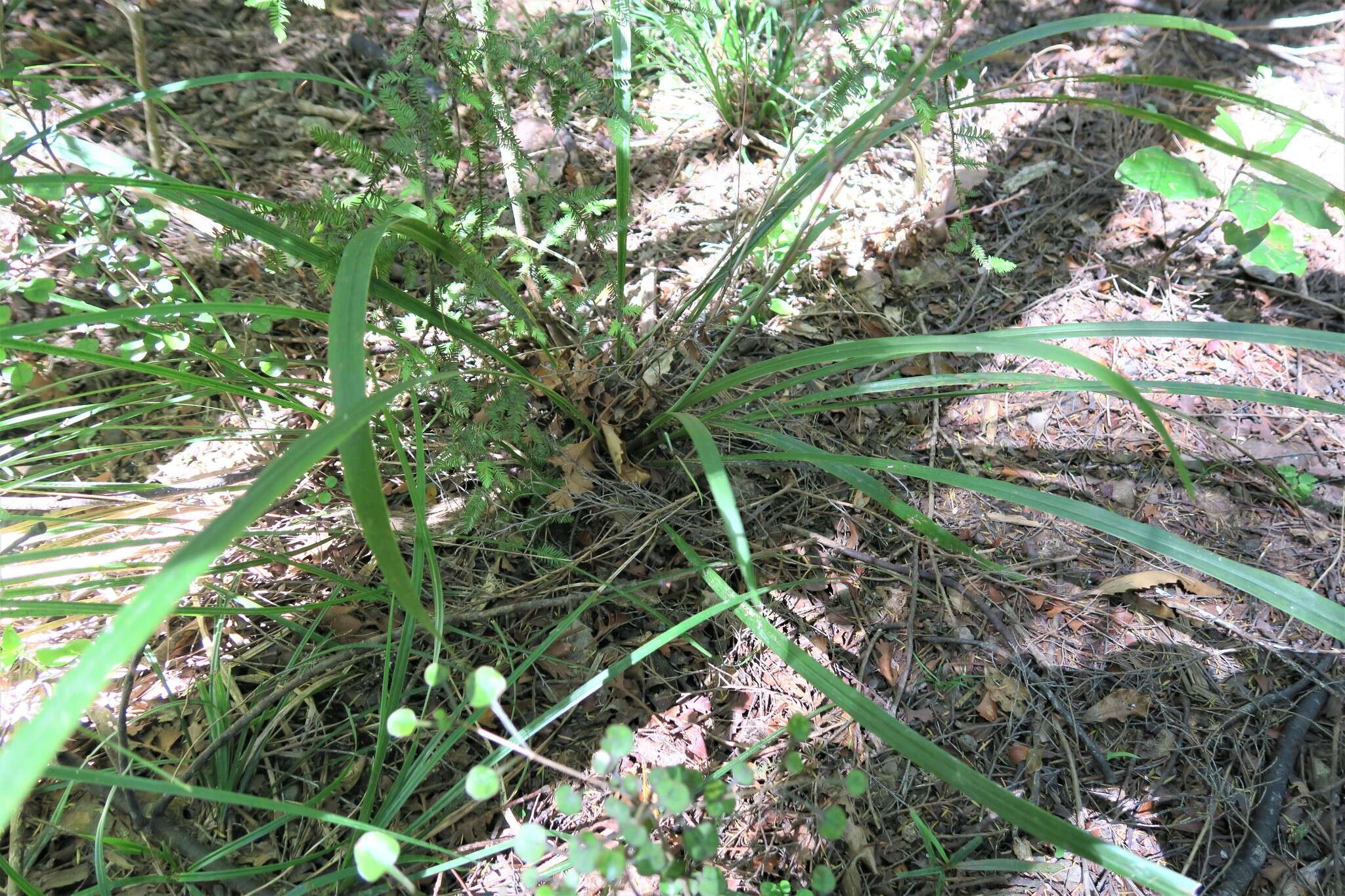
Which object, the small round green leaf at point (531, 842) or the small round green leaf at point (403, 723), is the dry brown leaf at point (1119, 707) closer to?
the small round green leaf at point (531, 842)

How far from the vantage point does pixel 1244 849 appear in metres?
1.09

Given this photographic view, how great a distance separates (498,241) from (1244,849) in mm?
1832

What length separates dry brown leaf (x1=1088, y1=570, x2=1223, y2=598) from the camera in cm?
133

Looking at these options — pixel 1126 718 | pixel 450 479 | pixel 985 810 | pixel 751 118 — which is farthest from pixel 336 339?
pixel 751 118

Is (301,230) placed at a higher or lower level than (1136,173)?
higher

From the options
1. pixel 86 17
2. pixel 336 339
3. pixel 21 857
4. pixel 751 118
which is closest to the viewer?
pixel 336 339

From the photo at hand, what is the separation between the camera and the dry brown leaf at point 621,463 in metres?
1.44

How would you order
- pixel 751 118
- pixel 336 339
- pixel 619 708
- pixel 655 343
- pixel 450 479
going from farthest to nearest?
pixel 751 118, pixel 655 343, pixel 450 479, pixel 619 708, pixel 336 339

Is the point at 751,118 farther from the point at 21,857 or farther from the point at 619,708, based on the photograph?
the point at 21,857

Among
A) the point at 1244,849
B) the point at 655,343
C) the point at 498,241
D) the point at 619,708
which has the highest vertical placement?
the point at 498,241

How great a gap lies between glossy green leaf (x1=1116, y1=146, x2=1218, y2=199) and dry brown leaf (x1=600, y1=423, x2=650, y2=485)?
4.40 feet

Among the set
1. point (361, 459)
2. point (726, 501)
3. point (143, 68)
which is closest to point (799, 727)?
point (726, 501)

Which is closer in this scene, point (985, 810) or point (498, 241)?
point (985, 810)

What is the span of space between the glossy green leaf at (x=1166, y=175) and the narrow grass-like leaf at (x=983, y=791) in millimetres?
1454
